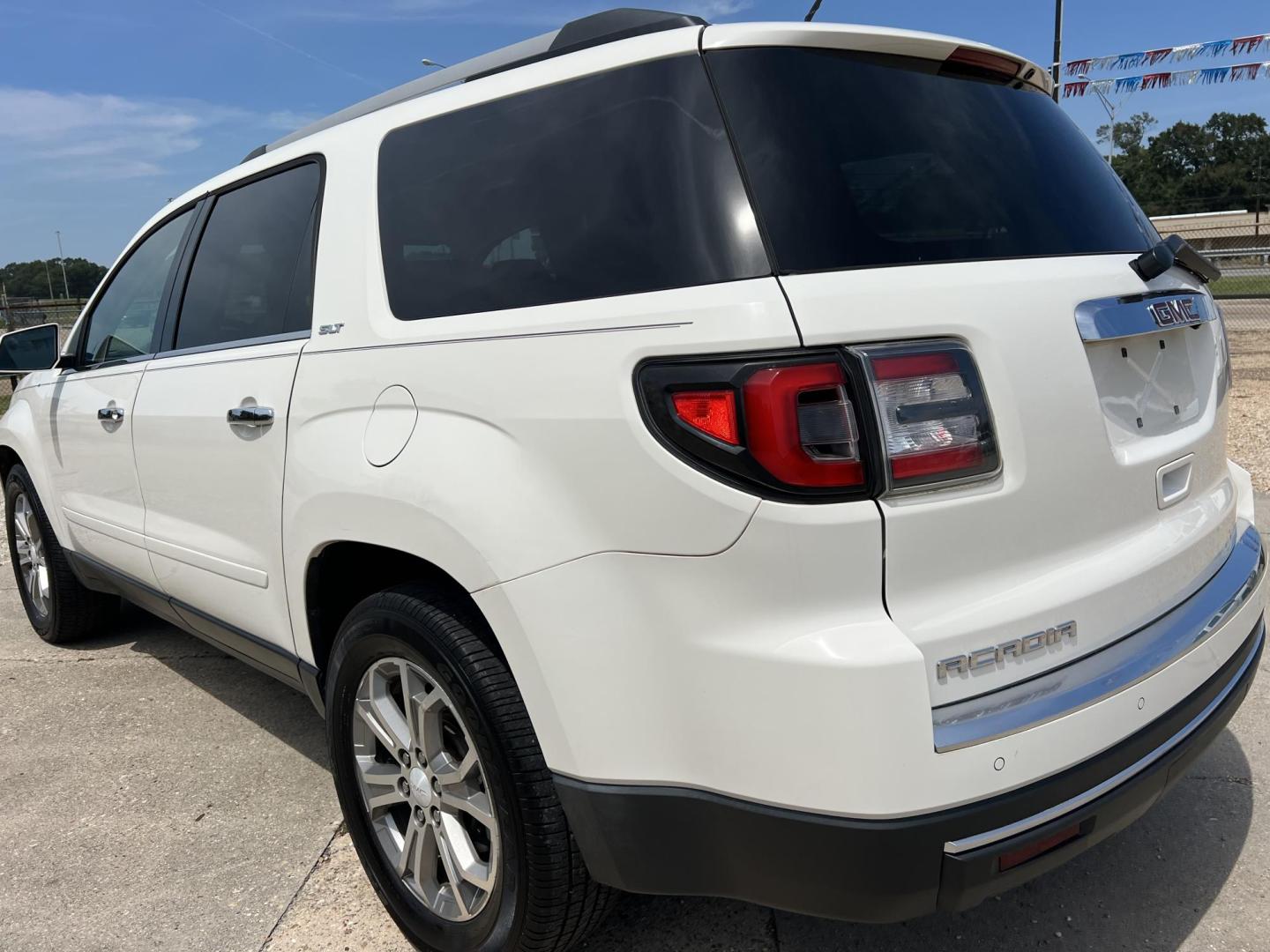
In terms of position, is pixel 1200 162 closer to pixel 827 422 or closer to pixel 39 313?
pixel 39 313

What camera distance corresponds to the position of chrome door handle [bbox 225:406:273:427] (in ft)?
8.48

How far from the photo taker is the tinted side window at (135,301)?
11.5ft

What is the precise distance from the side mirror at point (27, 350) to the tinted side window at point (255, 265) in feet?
4.52

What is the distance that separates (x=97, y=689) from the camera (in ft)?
13.7

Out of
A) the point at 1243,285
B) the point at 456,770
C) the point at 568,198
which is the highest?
the point at 568,198

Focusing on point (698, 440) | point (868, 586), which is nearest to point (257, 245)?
point (698, 440)

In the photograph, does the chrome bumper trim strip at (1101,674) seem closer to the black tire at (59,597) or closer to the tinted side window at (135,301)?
the tinted side window at (135,301)

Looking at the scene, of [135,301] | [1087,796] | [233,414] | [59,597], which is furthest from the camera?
[59,597]

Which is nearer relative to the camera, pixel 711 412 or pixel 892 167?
pixel 711 412

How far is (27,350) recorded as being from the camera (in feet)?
14.1

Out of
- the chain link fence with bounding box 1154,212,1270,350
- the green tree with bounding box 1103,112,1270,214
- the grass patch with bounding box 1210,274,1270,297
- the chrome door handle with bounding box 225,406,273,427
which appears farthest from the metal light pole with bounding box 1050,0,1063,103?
the green tree with bounding box 1103,112,1270,214

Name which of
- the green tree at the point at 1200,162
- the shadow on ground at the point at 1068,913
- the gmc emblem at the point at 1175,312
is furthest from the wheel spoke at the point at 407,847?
the green tree at the point at 1200,162

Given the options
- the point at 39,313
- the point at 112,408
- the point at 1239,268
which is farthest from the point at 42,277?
the point at 112,408

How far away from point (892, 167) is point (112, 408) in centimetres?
285
